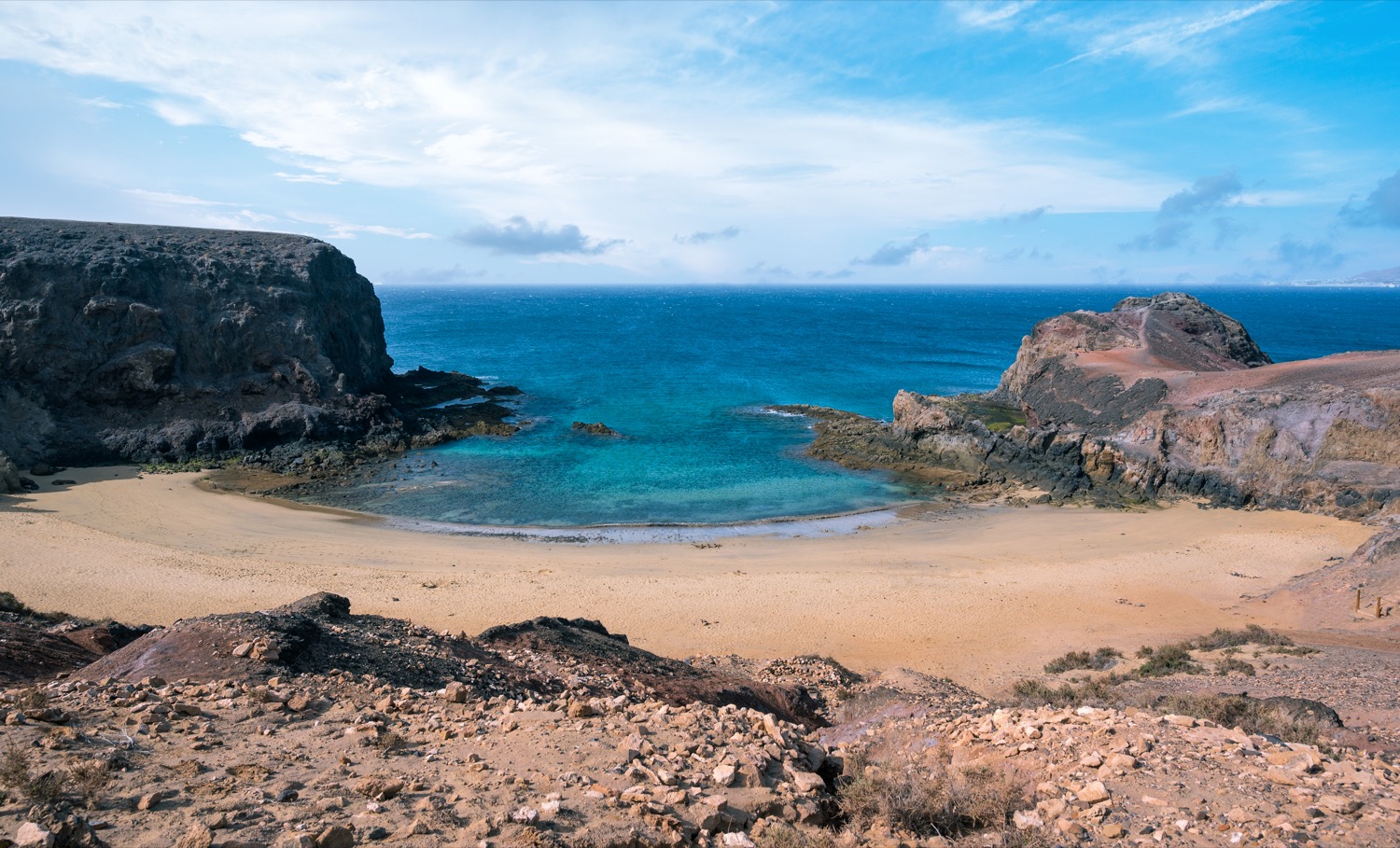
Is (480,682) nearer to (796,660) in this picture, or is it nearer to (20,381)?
(796,660)

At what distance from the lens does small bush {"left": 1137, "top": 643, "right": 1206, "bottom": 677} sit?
15.7 m

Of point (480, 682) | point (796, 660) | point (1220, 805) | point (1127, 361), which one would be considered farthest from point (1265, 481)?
point (480, 682)

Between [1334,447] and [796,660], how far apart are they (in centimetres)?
2820

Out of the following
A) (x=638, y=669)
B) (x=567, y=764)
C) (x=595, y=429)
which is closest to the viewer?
(x=567, y=764)

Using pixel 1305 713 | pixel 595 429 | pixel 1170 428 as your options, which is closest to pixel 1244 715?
pixel 1305 713

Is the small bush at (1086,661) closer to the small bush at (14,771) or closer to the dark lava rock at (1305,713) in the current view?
the dark lava rock at (1305,713)

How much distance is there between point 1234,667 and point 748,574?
43.5 feet

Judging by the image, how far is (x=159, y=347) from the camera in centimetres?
3962

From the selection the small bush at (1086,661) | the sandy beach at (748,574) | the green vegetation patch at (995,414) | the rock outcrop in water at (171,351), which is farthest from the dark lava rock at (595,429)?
the small bush at (1086,661)

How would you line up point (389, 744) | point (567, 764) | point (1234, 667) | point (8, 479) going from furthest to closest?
point (8, 479)
point (1234, 667)
point (389, 744)
point (567, 764)

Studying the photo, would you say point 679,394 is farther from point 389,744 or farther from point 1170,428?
point 389,744

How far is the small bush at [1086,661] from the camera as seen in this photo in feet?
56.5

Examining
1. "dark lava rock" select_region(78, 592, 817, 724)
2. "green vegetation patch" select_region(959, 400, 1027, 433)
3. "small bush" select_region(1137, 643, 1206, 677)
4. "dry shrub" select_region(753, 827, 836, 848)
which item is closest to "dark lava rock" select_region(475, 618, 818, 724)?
"dark lava rock" select_region(78, 592, 817, 724)

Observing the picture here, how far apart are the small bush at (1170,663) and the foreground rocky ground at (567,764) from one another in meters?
4.42
